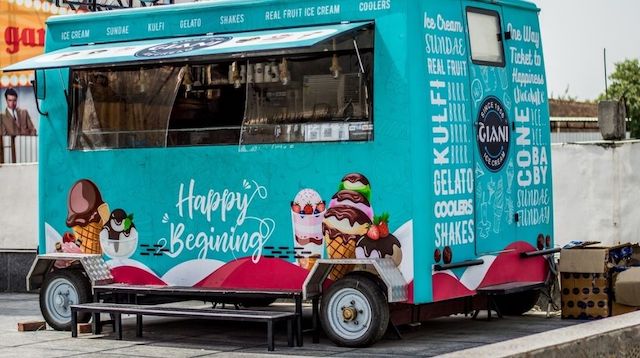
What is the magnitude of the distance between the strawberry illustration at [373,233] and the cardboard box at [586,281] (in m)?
2.54

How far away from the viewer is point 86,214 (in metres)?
13.9

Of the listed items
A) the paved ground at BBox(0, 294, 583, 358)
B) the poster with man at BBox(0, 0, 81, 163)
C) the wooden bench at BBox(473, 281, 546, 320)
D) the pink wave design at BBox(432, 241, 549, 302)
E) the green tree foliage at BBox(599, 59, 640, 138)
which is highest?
the green tree foliage at BBox(599, 59, 640, 138)

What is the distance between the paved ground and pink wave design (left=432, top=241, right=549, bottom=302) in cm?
48

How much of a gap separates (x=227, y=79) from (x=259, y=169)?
1006 millimetres

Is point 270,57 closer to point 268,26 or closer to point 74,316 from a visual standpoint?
point 268,26

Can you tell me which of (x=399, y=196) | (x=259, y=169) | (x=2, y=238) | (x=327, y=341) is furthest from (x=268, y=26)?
(x=2, y=238)

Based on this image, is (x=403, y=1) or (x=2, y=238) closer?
(x=403, y=1)

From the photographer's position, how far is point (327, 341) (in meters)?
12.4

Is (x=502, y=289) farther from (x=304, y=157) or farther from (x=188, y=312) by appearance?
(x=188, y=312)

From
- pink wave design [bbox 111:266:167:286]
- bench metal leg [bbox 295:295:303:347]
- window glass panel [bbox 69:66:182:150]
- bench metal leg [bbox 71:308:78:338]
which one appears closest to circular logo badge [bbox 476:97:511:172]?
bench metal leg [bbox 295:295:303:347]

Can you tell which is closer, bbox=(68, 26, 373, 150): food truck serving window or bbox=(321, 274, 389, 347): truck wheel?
bbox=(321, 274, 389, 347): truck wheel

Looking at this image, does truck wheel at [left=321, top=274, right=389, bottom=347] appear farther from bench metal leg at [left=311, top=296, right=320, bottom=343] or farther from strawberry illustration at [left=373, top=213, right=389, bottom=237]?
strawberry illustration at [left=373, top=213, right=389, bottom=237]

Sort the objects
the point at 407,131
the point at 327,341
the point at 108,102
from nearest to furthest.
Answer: the point at 407,131
the point at 327,341
the point at 108,102

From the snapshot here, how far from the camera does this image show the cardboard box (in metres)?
13.3
